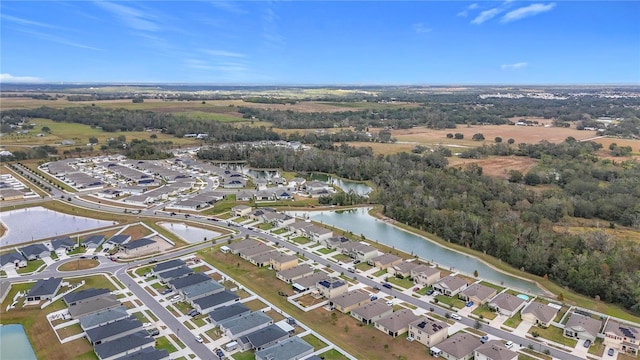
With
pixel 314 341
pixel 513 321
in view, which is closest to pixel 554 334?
pixel 513 321

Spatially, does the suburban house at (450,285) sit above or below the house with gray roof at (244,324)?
below

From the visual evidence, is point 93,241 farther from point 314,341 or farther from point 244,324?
point 314,341

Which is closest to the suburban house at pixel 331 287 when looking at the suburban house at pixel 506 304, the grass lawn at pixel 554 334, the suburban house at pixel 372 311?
the suburban house at pixel 372 311

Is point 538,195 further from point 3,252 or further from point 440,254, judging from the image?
point 3,252

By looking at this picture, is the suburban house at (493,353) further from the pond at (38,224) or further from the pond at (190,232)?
the pond at (38,224)

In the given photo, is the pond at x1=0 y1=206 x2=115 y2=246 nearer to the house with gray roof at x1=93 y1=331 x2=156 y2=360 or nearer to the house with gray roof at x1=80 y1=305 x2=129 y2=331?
the house with gray roof at x1=80 y1=305 x2=129 y2=331

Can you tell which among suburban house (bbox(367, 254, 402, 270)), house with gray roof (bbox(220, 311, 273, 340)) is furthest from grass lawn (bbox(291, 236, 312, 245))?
house with gray roof (bbox(220, 311, 273, 340))

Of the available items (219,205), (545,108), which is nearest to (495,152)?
(219,205)
